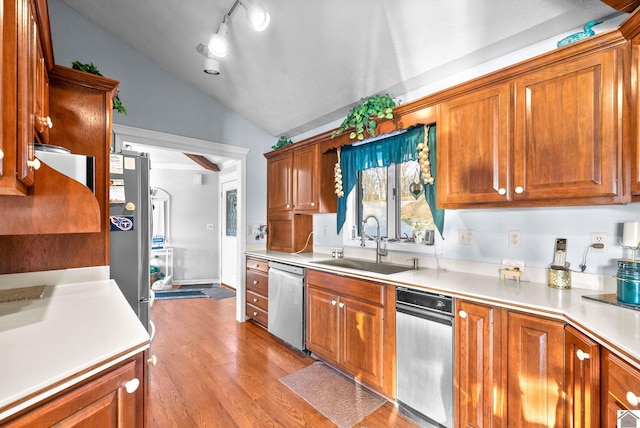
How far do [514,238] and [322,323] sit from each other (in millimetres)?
1637

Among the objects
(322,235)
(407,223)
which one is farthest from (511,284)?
(322,235)

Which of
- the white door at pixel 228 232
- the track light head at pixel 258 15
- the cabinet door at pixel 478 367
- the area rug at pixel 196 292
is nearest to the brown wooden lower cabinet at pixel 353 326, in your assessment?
the cabinet door at pixel 478 367

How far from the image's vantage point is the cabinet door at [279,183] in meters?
3.54

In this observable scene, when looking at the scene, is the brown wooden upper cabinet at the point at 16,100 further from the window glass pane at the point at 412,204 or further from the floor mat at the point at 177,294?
the floor mat at the point at 177,294

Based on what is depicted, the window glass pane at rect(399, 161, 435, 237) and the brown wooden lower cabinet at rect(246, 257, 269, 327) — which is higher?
the window glass pane at rect(399, 161, 435, 237)

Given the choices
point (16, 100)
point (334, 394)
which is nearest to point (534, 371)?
point (334, 394)

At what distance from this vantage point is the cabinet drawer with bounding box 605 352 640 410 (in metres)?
0.96

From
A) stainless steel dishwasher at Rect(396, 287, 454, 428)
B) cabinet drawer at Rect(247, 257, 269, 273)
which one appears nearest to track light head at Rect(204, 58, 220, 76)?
cabinet drawer at Rect(247, 257, 269, 273)

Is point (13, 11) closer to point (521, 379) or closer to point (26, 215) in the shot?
point (26, 215)

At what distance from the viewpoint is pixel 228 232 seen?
575 cm

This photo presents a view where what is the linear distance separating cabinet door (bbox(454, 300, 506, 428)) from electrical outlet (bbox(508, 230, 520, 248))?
2.12 ft

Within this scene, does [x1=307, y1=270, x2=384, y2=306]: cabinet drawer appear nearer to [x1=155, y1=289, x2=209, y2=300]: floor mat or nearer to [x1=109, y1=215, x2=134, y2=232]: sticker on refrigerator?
[x1=109, y1=215, x2=134, y2=232]: sticker on refrigerator

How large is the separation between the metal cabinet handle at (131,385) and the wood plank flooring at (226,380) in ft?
3.91

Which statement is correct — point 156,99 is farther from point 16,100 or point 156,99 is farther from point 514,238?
point 514,238
